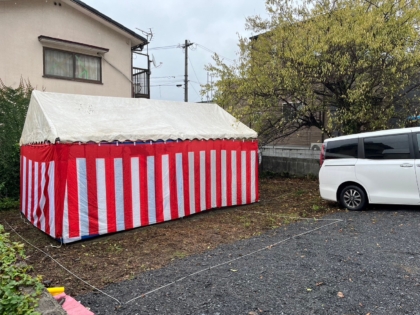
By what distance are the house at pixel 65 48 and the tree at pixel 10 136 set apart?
5.12 ft

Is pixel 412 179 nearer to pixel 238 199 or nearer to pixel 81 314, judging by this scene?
pixel 238 199

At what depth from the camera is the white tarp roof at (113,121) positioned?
548 cm

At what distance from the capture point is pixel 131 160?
5.91 m

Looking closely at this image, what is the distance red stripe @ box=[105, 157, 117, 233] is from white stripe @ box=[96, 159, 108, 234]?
0.18 feet

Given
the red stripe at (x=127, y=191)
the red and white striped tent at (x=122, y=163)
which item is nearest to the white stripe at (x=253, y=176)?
the red and white striped tent at (x=122, y=163)

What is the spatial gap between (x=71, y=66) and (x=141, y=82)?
11.0 ft

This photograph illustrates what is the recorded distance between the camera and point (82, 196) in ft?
17.6

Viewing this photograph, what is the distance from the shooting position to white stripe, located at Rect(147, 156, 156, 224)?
617cm

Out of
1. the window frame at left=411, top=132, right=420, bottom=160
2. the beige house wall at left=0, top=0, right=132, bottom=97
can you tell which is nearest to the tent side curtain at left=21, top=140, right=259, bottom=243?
the window frame at left=411, top=132, right=420, bottom=160

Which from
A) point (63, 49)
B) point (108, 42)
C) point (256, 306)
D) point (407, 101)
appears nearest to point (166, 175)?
point (256, 306)

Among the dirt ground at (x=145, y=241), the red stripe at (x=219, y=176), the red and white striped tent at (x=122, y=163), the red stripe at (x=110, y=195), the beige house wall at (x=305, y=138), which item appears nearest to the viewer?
the dirt ground at (x=145, y=241)

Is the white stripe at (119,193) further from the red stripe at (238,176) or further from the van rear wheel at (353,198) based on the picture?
the van rear wheel at (353,198)

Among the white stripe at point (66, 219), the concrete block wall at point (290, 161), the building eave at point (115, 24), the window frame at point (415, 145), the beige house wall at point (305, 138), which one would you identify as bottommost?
the white stripe at point (66, 219)

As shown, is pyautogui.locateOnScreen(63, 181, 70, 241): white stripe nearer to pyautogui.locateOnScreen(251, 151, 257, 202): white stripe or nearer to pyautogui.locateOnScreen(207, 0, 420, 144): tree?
pyautogui.locateOnScreen(251, 151, 257, 202): white stripe
